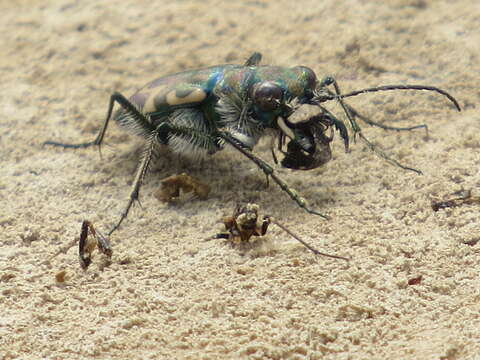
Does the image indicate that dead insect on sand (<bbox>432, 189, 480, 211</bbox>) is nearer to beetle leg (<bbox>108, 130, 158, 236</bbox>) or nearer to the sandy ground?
the sandy ground

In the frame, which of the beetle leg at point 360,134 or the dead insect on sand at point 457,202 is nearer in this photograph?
the dead insect on sand at point 457,202

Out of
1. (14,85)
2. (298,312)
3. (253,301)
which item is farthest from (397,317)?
(14,85)

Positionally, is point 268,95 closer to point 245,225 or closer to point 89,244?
point 245,225

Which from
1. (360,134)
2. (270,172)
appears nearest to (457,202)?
(360,134)

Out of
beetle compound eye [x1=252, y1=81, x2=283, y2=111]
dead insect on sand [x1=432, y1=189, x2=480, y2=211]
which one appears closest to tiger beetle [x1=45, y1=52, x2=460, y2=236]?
beetle compound eye [x1=252, y1=81, x2=283, y2=111]

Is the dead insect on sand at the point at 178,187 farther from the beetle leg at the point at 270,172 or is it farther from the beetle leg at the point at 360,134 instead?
the beetle leg at the point at 360,134

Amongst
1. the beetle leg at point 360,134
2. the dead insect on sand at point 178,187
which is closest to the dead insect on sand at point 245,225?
the dead insect on sand at point 178,187
